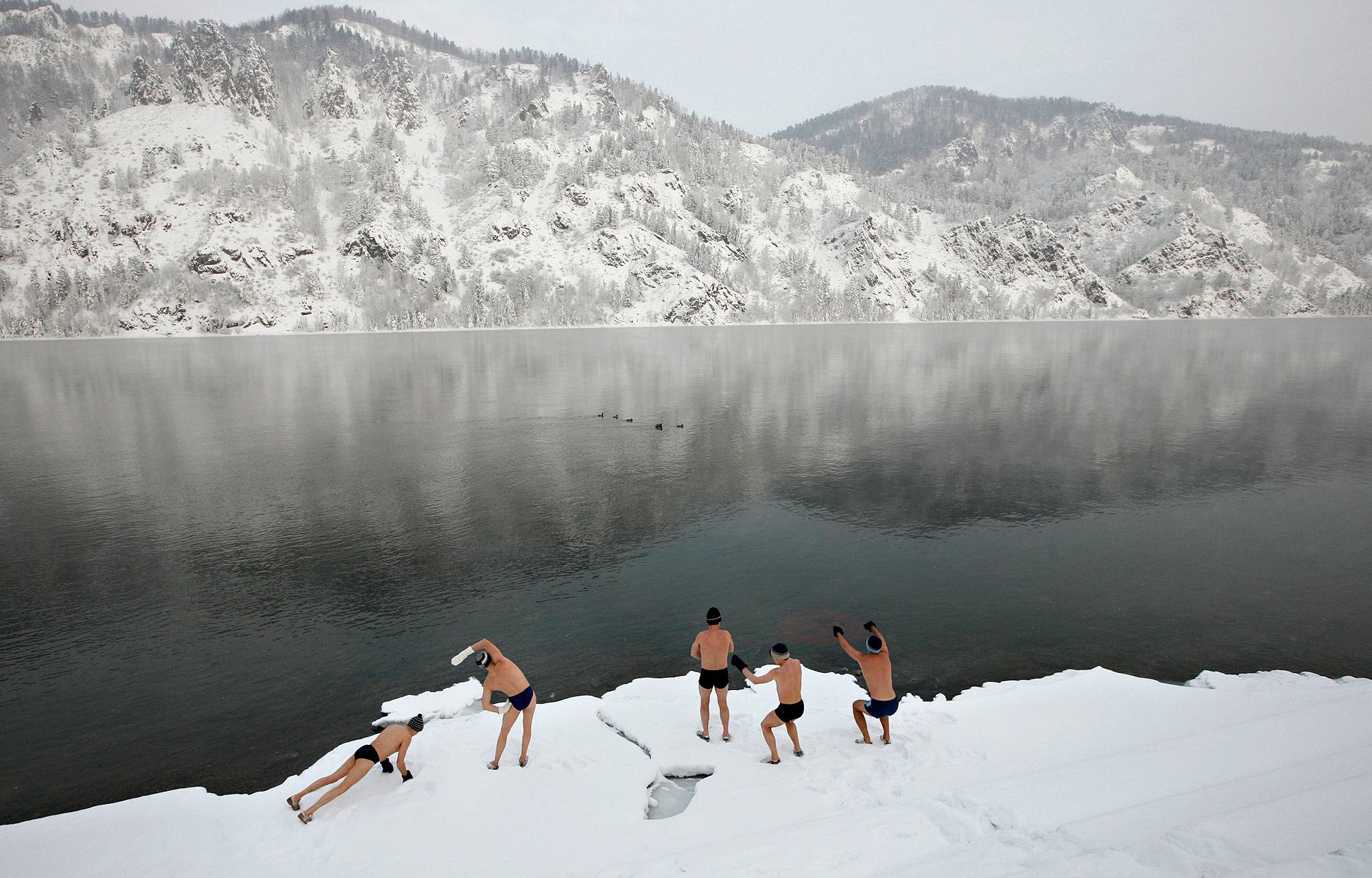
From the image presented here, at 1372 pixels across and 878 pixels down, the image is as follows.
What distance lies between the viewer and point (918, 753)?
1080cm

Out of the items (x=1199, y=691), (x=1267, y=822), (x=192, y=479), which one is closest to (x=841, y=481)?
(x=1199, y=691)

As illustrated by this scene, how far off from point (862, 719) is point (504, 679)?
6025mm

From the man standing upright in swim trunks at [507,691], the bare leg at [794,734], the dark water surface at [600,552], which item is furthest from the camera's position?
the dark water surface at [600,552]

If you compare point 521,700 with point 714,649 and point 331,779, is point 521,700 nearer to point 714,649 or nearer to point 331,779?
point 331,779

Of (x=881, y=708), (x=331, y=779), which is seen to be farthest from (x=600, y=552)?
(x=881, y=708)

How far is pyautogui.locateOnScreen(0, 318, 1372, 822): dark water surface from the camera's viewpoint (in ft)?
47.5

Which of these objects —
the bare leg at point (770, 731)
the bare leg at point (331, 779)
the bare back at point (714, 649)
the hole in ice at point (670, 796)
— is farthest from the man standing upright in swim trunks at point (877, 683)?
the bare leg at point (331, 779)

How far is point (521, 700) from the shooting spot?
10680 mm

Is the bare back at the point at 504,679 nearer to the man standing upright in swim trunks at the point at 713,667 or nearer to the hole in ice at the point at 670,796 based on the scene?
the hole in ice at the point at 670,796

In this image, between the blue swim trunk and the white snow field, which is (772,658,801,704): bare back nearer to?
the white snow field

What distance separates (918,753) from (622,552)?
12718mm

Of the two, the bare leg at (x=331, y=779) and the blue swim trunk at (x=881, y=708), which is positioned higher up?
the blue swim trunk at (x=881, y=708)

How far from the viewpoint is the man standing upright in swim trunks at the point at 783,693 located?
10.4 m

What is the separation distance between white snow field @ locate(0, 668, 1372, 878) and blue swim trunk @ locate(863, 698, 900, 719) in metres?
0.60
